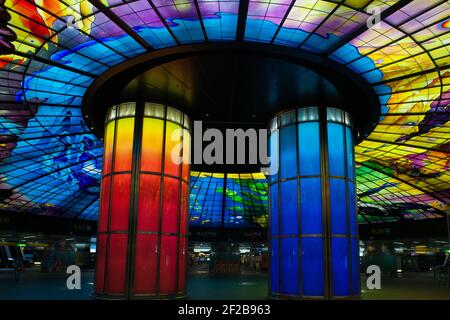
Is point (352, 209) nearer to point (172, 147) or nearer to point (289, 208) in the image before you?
point (289, 208)

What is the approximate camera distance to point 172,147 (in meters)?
21.7

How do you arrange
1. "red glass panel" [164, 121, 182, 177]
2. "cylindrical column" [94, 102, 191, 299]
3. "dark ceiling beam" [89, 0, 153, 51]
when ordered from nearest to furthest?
"dark ceiling beam" [89, 0, 153, 51], "cylindrical column" [94, 102, 191, 299], "red glass panel" [164, 121, 182, 177]

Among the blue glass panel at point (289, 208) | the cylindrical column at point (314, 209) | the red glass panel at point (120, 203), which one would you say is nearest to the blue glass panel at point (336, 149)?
the cylindrical column at point (314, 209)

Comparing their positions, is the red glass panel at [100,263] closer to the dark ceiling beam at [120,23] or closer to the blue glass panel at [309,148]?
the dark ceiling beam at [120,23]

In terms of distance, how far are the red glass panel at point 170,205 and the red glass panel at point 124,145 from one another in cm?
214

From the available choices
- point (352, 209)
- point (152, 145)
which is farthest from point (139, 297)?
point (352, 209)

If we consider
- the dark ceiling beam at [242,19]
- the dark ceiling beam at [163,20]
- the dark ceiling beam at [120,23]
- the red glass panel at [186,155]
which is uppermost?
the dark ceiling beam at [242,19]

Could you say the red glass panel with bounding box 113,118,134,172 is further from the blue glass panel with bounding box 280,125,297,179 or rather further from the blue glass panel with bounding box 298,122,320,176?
the blue glass panel with bounding box 298,122,320,176

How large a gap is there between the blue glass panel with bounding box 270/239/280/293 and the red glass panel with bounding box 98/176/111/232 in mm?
8592

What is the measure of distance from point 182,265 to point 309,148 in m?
8.82

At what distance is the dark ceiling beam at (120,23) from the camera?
14.3 metres

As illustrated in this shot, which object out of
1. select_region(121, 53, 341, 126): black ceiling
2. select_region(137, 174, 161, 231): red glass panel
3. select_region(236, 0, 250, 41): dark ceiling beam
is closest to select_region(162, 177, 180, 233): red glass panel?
select_region(137, 174, 161, 231): red glass panel

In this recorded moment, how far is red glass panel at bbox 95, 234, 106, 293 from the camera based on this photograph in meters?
19.8
